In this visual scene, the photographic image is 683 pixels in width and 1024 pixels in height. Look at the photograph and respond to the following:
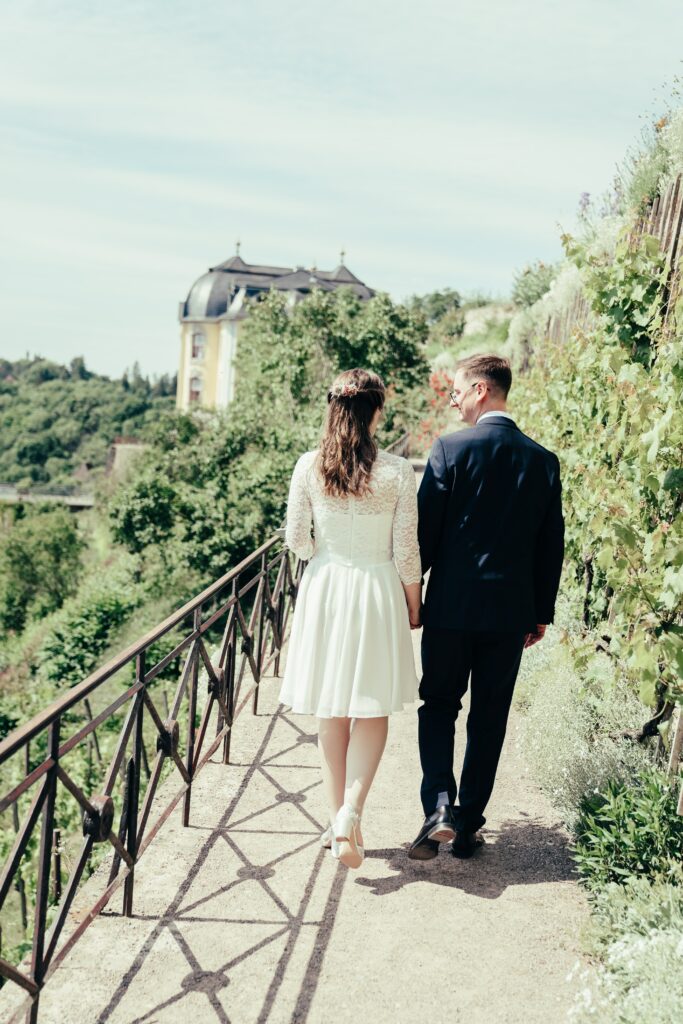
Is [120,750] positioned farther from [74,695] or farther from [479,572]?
[479,572]

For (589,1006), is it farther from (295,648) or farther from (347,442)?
(347,442)

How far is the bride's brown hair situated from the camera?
11.0 ft

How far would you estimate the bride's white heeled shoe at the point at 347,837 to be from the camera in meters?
3.29

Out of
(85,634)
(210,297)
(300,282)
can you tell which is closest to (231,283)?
(210,297)

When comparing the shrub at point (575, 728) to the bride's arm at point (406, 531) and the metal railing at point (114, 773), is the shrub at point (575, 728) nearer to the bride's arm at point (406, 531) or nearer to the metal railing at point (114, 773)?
the bride's arm at point (406, 531)

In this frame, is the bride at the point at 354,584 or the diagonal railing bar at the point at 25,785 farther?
the bride at the point at 354,584

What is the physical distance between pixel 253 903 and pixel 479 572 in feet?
4.75

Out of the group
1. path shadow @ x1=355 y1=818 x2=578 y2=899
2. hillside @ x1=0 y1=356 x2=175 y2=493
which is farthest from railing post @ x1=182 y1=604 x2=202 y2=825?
hillside @ x1=0 y1=356 x2=175 y2=493

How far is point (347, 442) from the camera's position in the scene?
3359 mm

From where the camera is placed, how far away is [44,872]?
8.53 feet

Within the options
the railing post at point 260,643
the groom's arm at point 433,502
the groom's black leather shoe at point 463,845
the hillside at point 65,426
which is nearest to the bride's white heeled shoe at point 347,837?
the groom's black leather shoe at point 463,845

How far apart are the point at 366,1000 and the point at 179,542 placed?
19691 mm

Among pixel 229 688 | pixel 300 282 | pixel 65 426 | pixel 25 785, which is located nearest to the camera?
pixel 25 785

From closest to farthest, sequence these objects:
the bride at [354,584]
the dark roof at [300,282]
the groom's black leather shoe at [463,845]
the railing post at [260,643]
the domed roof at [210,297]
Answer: the bride at [354,584], the groom's black leather shoe at [463,845], the railing post at [260,643], the dark roof at [300,282], the domed roof at [210,297]
